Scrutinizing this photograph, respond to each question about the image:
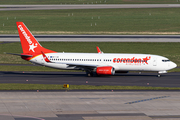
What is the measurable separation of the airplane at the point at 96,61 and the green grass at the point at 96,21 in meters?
47.9

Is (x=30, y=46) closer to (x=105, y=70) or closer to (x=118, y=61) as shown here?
(x=105, y=70)

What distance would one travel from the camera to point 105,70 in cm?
5206

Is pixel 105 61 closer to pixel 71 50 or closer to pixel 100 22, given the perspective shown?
pixel 71 50

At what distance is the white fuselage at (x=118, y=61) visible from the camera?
52.8 meters

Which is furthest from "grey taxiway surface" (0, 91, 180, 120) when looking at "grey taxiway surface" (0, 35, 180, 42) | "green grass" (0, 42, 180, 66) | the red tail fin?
"grey taxiway surface" (0, 35, 180, 42)

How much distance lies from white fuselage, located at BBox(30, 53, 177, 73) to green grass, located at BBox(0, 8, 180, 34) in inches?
1939

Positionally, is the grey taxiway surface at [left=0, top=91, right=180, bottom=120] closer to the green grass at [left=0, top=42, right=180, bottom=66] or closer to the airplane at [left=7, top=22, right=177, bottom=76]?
the airplane at [left=7, top=22, right=177, bottom=76]

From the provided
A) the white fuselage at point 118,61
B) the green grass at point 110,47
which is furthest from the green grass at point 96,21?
the white fuselage at point 118,61

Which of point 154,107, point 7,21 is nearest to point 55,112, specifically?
point 154,107

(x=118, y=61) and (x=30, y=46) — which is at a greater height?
(x=30, y=46)

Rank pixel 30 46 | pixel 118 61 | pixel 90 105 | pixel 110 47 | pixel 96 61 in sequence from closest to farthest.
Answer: pixel 90 105 < pixel 118 61 < pixel 96 61 < pixel 30 46 < pixel 110 47

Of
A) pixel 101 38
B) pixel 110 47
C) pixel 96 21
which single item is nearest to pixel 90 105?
pixel 110 47

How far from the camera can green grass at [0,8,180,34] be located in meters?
107

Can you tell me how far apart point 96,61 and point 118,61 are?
3615mm
